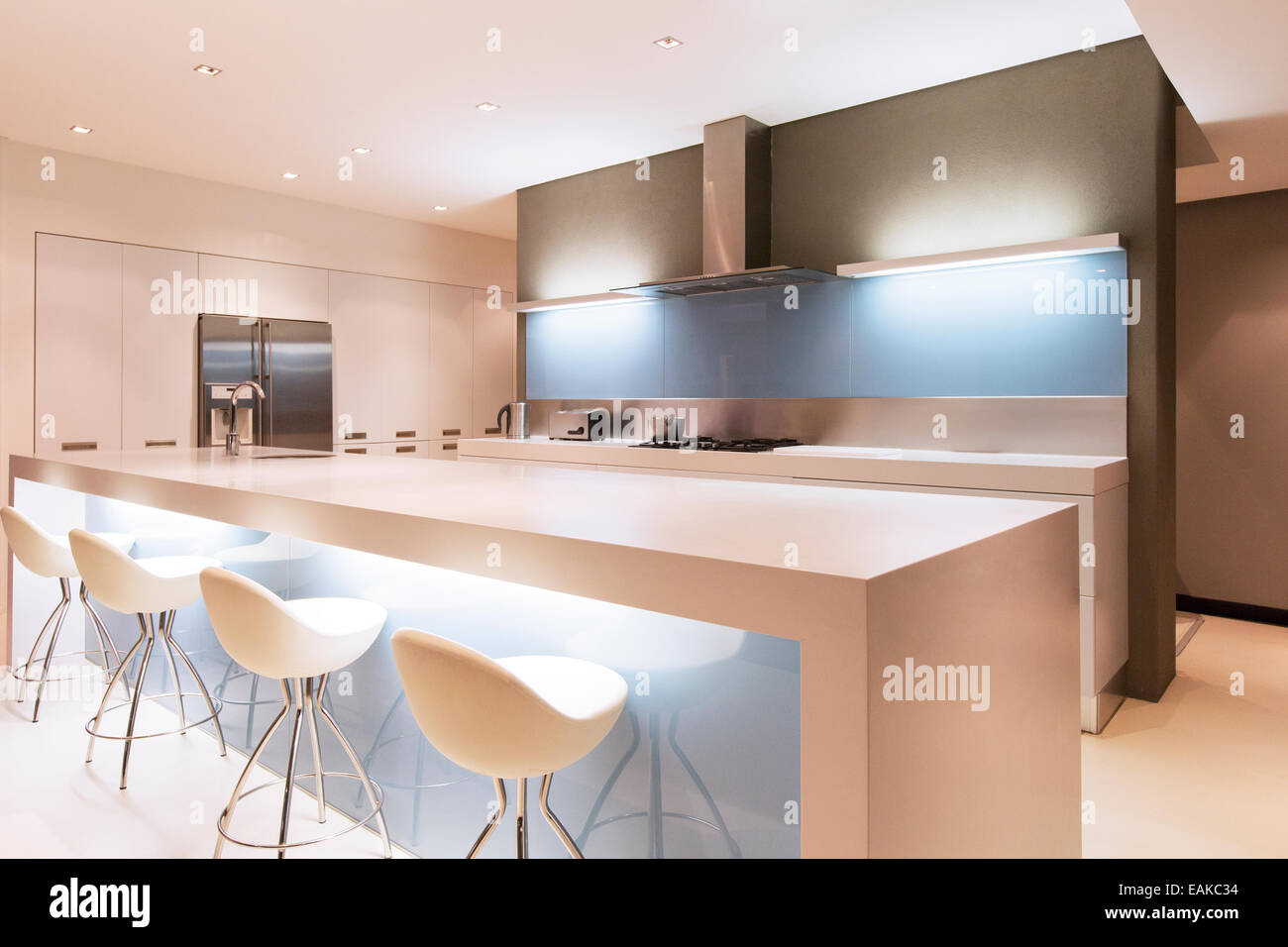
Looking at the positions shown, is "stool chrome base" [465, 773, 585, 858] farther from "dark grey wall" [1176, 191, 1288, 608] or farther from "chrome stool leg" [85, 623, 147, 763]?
"dark grey wall" [1176, 191, 1288, 608]

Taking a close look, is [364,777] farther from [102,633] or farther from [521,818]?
[102,633]

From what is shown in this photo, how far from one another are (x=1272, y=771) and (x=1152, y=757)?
0.33 m

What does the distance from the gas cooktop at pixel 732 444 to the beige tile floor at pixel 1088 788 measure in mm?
1828

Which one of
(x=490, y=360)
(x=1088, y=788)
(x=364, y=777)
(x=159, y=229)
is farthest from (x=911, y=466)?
(x=159, y=229)

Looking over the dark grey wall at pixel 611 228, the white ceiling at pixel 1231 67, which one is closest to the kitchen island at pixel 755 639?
the white ceiling at pixel 1231 67

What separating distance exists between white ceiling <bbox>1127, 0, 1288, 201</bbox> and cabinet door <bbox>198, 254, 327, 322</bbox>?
492 cm

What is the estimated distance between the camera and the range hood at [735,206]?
4.29 metres

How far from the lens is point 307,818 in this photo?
2.35 m

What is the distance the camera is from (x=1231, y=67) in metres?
2.78

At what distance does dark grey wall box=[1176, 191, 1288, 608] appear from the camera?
15.1 feet

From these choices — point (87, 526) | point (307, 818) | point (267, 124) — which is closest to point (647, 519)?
point (307, 818)

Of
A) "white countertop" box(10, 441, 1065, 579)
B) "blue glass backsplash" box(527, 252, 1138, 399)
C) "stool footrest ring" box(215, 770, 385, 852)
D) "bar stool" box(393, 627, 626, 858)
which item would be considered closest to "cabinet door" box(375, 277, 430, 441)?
"blue glass backsplash" box(527, 252, 1138, 399)

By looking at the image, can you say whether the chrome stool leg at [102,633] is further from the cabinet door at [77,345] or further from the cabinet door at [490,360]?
the cabinet door at [490,360]

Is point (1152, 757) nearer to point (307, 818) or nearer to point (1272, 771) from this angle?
point (1272, 771)
